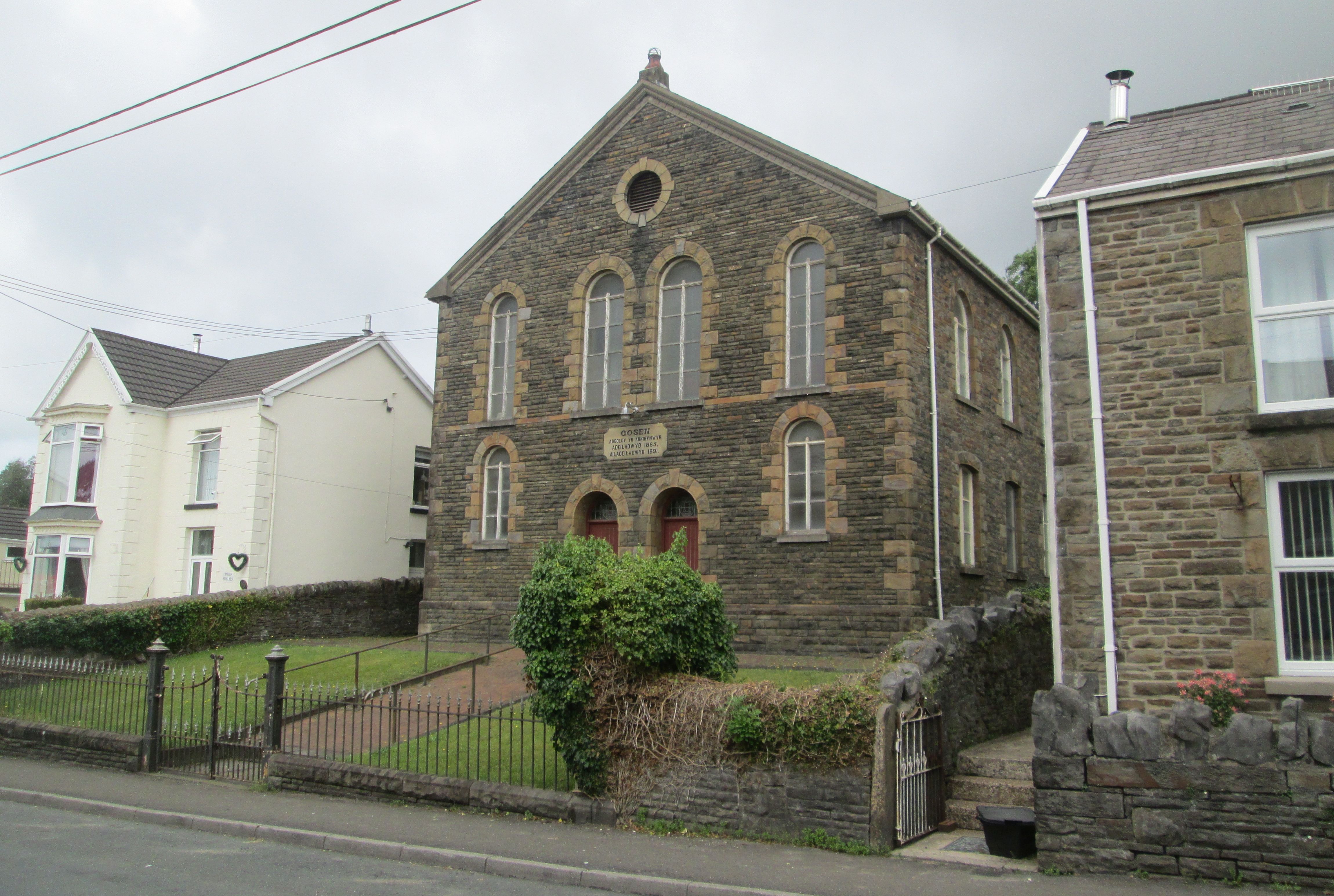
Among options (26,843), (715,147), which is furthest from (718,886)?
(715,147)

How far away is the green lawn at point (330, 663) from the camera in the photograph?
59.0ft

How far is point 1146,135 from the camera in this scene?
13.3m

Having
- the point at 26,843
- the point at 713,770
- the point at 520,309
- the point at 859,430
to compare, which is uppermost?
the point at 520,309

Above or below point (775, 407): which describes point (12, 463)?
above

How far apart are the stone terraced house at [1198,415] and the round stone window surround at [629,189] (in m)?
10.0

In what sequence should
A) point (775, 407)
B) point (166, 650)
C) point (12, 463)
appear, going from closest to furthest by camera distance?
point (166, 650) → point (775, 407) → point (12, 463)

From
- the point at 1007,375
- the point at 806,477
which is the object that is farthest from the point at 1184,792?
the point at 1007,375

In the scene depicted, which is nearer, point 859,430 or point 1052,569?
point 1052,569

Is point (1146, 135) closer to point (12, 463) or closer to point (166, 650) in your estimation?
point (166, 650)

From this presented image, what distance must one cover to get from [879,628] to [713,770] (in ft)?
25.2

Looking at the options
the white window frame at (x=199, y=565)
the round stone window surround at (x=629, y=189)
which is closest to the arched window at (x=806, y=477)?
the round stone window surround at (x=629, y=189)

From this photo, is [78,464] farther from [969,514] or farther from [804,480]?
[969,514]

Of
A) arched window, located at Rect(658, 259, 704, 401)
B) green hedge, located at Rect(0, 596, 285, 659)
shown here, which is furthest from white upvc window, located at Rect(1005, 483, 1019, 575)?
green hedge, located at Rect(0, 596, 285, 659)

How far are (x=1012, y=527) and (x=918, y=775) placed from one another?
1352 cm
